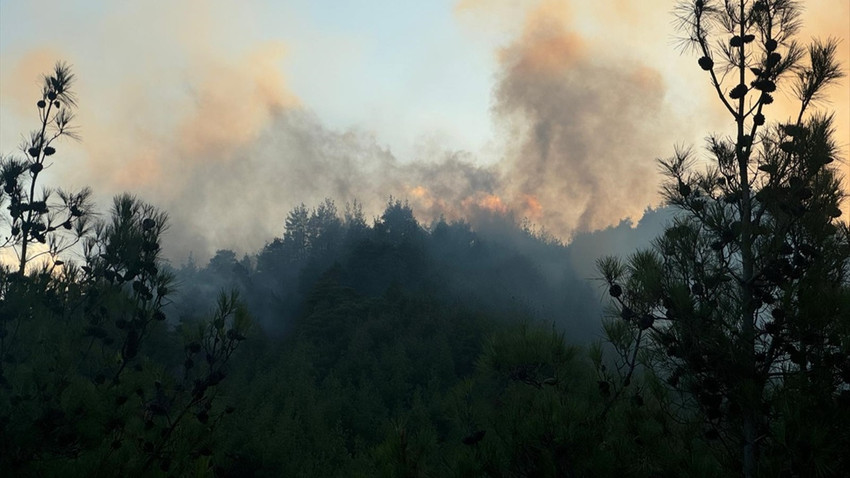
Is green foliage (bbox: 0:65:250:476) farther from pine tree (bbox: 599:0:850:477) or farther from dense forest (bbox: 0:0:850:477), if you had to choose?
pine tree (bbox: 599:0:850:477)

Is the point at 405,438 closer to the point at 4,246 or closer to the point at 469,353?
the point at 4,246

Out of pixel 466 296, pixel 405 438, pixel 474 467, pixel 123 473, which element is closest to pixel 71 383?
pixel 123 473

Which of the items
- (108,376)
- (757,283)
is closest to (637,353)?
(757,283)

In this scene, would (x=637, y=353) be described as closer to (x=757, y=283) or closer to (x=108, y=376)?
(x=757, y=283)

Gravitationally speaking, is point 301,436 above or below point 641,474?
above

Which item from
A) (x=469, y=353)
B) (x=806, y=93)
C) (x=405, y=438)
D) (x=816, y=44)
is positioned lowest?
(x=405, y=438)

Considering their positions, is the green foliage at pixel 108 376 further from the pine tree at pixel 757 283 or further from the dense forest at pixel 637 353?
the pine tree at pixel 757 283

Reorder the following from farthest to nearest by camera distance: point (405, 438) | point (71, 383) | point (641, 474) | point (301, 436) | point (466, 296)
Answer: point (466, 296), point (301, 436), point (71, 383), point (641, 474), point (405, 438)

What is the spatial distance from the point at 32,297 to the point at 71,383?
116 inches

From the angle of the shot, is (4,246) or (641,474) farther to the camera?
(4,246)

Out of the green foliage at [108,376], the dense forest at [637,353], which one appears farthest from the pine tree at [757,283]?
the green foliage at [108,376]

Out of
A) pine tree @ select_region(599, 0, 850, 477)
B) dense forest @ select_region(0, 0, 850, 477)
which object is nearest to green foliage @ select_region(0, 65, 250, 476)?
dense forest @ select_region(0, 0, 850, 477)

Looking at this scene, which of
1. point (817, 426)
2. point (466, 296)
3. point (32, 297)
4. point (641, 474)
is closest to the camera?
point (817, 426)

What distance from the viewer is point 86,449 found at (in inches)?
265
